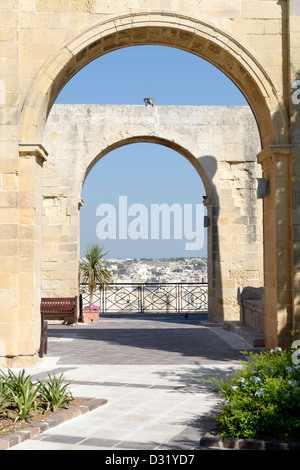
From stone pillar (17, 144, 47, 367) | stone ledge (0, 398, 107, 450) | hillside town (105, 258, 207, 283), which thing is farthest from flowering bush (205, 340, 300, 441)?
hillside town (105, 258, 207, 283)

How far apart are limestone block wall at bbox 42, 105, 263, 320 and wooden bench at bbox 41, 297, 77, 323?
399mm

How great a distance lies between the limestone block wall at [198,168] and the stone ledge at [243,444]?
10115 mm

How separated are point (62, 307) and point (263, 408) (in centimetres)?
1024

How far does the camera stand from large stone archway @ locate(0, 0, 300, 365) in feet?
26.1

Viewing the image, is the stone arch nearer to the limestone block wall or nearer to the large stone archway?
the large stone archway

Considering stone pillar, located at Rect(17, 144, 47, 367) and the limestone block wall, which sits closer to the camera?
stone pillar, located at Rect(17, 144, 47, 367)

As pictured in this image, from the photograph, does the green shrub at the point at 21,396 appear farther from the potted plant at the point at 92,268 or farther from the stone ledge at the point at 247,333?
the potted plant at the point at 92,268

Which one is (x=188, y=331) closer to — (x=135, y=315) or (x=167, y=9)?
(x=135, y=315)

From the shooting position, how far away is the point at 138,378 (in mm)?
6918

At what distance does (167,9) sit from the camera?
832 cm

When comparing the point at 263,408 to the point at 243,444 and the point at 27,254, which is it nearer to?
the point at 243,444
